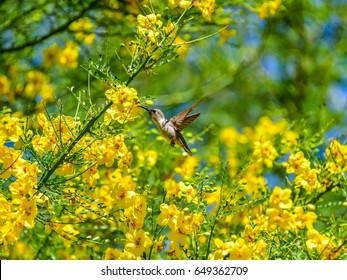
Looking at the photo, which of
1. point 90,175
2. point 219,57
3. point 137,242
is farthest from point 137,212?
point 219,57

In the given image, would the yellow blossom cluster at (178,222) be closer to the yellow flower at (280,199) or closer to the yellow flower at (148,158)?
the yellow flower at (280,199)

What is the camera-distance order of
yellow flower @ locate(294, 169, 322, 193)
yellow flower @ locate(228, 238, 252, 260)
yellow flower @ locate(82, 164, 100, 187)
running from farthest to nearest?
yellow flower @ locate(294, 169, 322, 193) < yellow flower @ locate(82, 164, 100, 187) < yellow flower @ locate(228, 238, 252, 260)

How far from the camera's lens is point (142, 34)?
6.22 ft

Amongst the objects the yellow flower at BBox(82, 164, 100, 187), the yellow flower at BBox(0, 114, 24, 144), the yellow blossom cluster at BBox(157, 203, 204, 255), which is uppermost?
the yellow flower at BBox(0, 114, 24, 144)

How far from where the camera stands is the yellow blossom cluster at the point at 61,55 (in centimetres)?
328

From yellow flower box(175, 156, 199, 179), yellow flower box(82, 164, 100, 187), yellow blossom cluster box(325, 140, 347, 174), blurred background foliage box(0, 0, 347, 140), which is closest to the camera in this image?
yellow flower box(82, 164, 100, 187)

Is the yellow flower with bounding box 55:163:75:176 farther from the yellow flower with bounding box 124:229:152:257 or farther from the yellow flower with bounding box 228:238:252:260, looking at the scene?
the yellow flower with bounding box 228:238:252:260

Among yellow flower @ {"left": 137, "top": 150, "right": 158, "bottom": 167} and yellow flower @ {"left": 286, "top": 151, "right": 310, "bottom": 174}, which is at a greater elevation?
yellow flower @ {"left": 286, "top": 151, "right": 310, "bottom": 174}

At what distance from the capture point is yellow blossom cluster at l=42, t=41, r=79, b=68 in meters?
3.28

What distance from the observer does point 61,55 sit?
3.27 meters

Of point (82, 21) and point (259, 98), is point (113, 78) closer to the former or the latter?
point (82, 21)

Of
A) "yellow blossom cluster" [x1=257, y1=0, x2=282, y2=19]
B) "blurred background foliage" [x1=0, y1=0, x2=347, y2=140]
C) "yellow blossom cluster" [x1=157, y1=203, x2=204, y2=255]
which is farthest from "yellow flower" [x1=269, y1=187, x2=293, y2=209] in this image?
"yellow blossom cluster" [x1=257, y1=0, x2=282, y2=19]

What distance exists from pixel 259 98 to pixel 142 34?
164 inches

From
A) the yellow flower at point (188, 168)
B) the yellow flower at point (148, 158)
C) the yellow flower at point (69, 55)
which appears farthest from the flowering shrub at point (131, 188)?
the yellow flower at point (69, 55)
